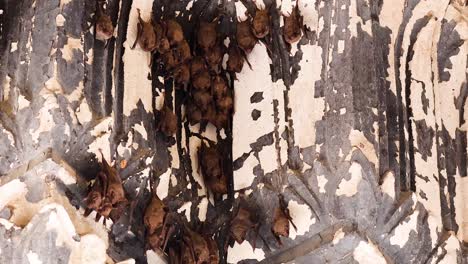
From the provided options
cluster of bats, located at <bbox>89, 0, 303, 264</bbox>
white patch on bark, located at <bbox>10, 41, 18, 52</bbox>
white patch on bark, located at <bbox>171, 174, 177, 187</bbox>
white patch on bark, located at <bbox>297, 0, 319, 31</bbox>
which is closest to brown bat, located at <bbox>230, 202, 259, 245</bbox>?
cluster of bats, located at <bbox>89, 0, 303, 264</bbox>

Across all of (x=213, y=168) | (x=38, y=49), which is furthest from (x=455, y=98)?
(x=38, y=49)

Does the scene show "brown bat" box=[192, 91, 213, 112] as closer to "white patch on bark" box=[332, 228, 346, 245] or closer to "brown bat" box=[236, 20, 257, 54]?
"brown bat" box=[236, 20, 257, 54]

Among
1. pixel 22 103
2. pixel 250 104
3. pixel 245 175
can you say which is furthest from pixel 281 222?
pixel 22 103

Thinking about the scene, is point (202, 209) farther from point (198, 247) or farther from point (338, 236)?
point (338, 236)

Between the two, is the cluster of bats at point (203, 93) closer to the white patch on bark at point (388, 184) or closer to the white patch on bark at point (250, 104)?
the white patch on bark at point (250, 104)

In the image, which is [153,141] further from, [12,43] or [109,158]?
[12,43]

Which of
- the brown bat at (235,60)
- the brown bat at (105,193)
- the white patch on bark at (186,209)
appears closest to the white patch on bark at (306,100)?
the brown bat at (235,60)
